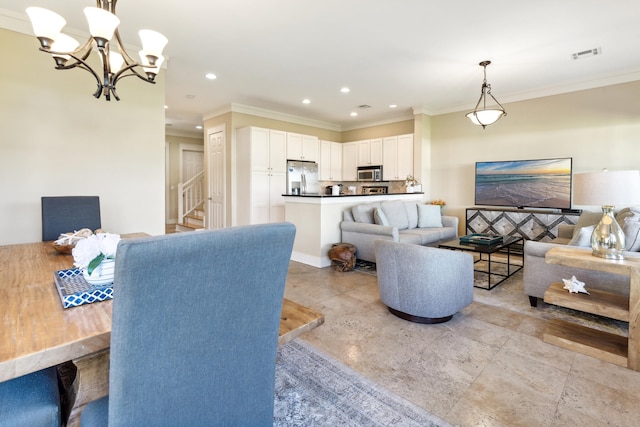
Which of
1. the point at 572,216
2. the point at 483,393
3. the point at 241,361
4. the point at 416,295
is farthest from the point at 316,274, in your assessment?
the point at 572,216

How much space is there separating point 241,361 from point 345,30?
329 cm

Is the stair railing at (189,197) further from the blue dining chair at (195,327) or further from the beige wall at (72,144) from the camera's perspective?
the blue dining chair at (195,327)

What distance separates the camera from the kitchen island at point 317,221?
4543mm

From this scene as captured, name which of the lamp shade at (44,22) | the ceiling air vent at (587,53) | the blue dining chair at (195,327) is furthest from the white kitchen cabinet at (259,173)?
the blue dining chair at (195,327)

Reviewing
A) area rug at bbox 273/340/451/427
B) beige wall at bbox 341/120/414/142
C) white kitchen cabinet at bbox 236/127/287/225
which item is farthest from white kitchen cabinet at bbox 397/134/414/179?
area rug at bbox 273/340/451/427

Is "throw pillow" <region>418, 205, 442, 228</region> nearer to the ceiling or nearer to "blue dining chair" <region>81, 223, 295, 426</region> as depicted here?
the ceiling

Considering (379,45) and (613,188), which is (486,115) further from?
(613,188)

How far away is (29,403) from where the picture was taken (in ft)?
3.09

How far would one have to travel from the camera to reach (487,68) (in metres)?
4.24

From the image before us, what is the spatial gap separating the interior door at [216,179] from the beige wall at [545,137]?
13.8 feet

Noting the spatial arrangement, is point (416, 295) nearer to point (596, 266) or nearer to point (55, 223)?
point (596, 266)

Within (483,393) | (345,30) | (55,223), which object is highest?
(345,30)

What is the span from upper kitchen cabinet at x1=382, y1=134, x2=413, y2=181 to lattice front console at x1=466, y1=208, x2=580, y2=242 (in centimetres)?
157

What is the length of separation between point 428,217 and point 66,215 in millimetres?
4807
